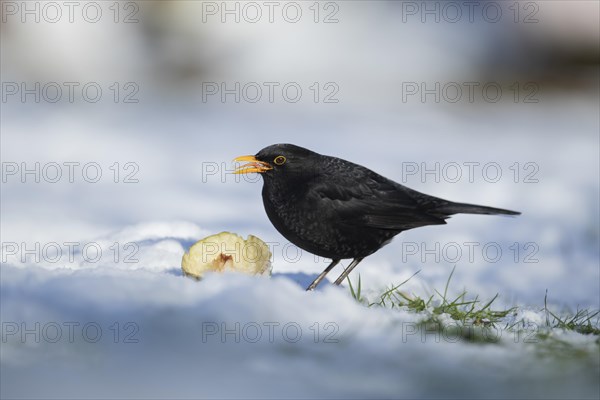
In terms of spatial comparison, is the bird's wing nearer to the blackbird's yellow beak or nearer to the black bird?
the black bird

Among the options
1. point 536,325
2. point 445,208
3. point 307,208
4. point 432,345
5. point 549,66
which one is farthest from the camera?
point 549,66

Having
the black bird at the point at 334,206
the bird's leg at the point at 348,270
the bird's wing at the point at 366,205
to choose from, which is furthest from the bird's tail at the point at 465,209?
the bird's leg at the point at 348,270

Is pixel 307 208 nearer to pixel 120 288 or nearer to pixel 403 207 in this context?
pixel 403 207

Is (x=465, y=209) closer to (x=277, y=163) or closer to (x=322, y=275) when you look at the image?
(x=322, y=275)

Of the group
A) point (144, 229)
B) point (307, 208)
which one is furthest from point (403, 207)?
point (144, 229)

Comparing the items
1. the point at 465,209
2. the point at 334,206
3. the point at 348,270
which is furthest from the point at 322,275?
the point at 465,209

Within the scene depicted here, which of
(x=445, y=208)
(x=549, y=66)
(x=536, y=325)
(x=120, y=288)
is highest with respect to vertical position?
(x=549, y=66)

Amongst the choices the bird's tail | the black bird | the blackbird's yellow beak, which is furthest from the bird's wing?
the blackbird's yellow beak
